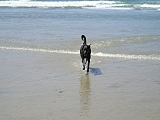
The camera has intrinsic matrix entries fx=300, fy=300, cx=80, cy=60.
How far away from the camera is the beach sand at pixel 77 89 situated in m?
5.15

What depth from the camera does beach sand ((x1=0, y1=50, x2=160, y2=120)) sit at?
515 cm

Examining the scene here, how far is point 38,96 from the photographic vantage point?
19.6 ft

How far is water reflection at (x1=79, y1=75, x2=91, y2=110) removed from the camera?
5.57 metres

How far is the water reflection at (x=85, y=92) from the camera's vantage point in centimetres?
557

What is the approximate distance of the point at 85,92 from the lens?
6.31 metres

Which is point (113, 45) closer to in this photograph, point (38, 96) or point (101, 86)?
point (101, 86)

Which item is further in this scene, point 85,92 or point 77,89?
point 77,89

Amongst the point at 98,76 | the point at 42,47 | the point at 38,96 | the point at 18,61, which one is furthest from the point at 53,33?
the point at 38,96

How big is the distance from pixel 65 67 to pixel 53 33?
19.9 ft

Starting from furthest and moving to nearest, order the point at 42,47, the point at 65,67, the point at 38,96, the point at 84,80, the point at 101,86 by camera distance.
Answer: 1. the point at 42,47
2. the point at 65,67
3. the point at 84,80
4. the point at 101,86
5. the point at 38,96

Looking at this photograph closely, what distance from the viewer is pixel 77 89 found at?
6.48 meters

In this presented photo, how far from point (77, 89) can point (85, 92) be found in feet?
0.82

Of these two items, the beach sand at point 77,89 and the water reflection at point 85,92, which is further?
the water reflection at point 85,92

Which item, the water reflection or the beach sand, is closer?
the beach sand
